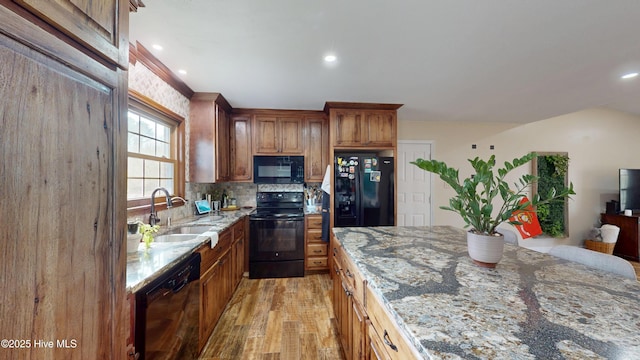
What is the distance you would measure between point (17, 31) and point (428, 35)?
199cm

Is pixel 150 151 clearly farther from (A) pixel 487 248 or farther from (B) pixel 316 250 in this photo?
(A) pixel 487 248

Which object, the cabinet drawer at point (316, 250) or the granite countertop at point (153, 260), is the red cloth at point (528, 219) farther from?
the cabinet drawer at point (316, 250)

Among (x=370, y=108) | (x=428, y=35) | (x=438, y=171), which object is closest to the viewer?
(x=438, y=171)

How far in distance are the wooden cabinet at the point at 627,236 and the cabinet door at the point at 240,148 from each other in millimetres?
6404

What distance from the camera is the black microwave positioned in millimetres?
→ 3443

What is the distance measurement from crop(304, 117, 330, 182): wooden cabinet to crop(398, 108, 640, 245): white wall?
2.34m

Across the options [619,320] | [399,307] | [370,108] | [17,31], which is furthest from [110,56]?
[370,108]

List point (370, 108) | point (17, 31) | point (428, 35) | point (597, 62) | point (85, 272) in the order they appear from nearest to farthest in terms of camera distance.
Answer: point (17, 31) → point (85, 272) → point (428, 35) → point (597, 62) → point (370, 108)

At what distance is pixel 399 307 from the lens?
2.60 feet

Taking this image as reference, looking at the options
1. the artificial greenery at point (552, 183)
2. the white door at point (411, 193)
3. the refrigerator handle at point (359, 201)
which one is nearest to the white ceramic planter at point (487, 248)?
the refrigerator handle at point (359, 201)

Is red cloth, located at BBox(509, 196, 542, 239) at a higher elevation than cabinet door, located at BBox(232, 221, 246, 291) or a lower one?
higher

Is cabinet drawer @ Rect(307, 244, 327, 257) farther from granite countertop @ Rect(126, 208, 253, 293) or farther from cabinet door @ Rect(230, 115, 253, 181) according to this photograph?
granite countertop @ Rect(126, 208, 253, 293)

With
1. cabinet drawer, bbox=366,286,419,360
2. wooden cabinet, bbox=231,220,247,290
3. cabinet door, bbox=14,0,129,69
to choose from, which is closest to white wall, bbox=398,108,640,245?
wooden cabinet, bbox=231,220,247,290

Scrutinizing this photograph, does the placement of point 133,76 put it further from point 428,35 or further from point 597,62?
point 597,62
